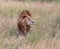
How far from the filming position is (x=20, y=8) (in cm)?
964

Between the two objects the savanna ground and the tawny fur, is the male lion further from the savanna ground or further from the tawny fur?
the savanna ground

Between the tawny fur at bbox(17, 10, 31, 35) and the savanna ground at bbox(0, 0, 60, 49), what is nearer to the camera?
the savanna ground at bbox(0, 0, 60, 49)

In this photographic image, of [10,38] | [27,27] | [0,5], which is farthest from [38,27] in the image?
[0,5]

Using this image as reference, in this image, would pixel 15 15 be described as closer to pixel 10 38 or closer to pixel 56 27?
pixel 56 27

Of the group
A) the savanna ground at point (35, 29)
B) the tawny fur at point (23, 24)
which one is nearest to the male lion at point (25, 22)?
the tawny fur at point (23, 24)

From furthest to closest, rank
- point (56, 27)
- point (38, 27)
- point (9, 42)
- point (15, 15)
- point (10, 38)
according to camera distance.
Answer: point (15, 15), point (56, 27), point (38, 27), point (10, 38), point (9, 42)

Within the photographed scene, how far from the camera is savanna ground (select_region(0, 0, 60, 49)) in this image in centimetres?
631

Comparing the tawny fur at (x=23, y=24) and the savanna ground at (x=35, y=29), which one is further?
the tawny fur at (x=23, y=24)

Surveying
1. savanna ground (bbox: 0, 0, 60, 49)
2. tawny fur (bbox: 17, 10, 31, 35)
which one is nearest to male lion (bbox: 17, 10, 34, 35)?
tawny fur (bbox: 17, 10, 31, 35)

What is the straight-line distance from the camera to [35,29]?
24.7ft

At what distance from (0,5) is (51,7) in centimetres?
160

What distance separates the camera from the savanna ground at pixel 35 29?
20.7 ft

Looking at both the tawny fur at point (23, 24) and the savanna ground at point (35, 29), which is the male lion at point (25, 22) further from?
the savanna ground at point (35, 29)

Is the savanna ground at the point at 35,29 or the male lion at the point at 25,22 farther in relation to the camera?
the male lion at the point at 25,22
